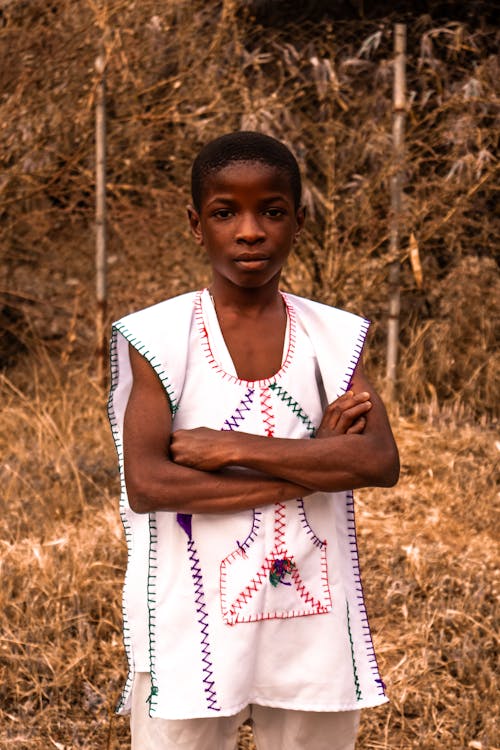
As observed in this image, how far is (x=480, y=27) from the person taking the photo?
5555mm

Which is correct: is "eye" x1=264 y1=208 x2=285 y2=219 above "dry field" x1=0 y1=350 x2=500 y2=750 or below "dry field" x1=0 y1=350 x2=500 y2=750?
above

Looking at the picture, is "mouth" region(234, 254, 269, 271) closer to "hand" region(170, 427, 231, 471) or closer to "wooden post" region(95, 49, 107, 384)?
"hand" region(170, 427, 231, 471)

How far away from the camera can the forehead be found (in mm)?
1506

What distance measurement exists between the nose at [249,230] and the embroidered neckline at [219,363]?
16 centimetres

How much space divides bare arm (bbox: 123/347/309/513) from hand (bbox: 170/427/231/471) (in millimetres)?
12

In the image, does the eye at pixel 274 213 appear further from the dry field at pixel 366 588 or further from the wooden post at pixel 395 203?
the wooden post at pixel 395 203

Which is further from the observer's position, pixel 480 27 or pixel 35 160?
pixel 480 27

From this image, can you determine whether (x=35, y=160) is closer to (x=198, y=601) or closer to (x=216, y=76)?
(x=216, y=76)

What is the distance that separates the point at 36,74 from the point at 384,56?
201 cm

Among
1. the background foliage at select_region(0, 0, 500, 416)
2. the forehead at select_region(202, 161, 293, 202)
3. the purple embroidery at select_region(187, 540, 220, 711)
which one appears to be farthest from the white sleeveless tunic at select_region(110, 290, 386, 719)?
the background foliage at select_region(0, 0, 500, 416)

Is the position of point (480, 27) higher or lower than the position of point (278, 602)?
higher

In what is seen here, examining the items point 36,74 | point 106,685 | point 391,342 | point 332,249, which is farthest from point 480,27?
point 106,685

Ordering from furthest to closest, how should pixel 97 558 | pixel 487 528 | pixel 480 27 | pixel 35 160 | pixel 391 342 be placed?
1. pixel 480 27
2. pixel 35 160
3. pixel 391 342
4. pixel 487 528
5. pixel 97 558

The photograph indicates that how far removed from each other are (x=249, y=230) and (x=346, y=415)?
0.33 metres
